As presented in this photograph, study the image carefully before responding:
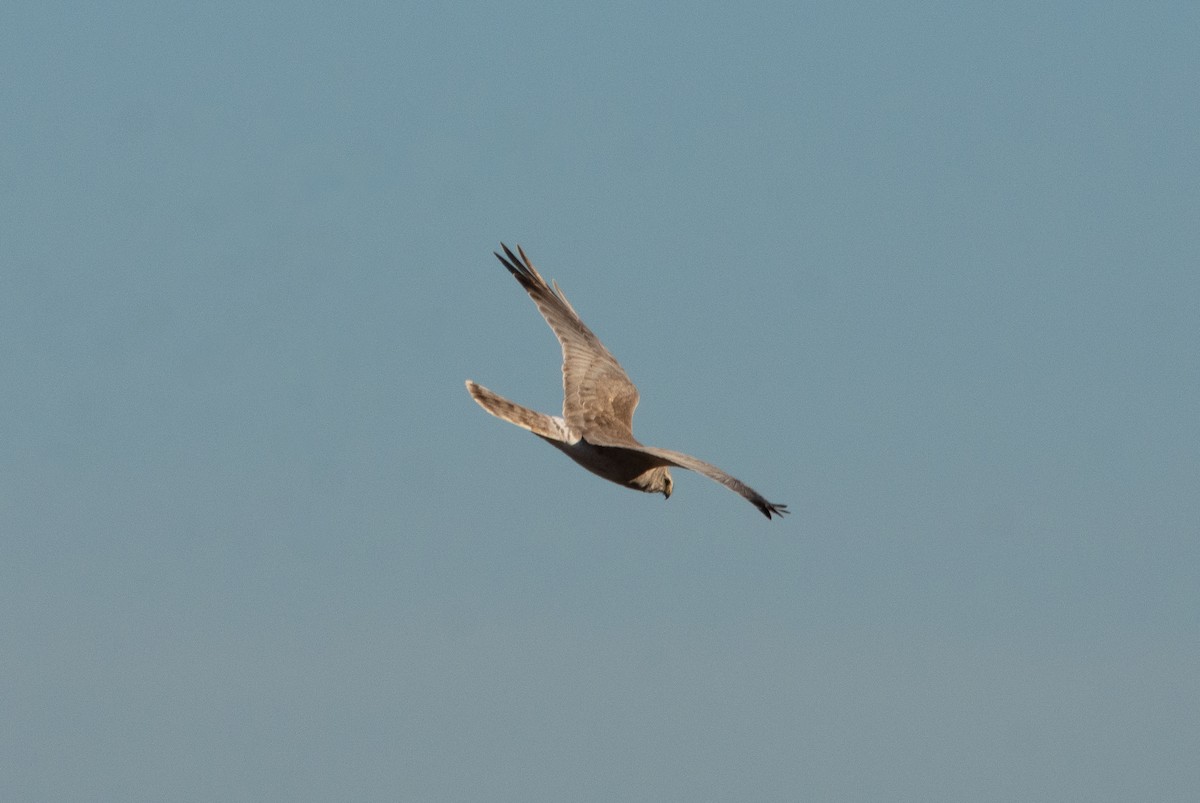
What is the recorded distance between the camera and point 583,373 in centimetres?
3369

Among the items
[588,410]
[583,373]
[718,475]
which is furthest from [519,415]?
[718,475]

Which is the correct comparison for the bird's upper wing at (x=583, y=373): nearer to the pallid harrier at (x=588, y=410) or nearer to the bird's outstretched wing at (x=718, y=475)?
the pallid harrier at (x=588, y=410)

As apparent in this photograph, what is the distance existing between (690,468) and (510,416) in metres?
6.24

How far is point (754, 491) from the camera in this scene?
23812mm

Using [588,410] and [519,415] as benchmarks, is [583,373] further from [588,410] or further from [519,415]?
[519,415]

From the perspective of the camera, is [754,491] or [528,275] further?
[528,275]

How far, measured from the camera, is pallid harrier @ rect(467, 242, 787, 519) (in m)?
29.8

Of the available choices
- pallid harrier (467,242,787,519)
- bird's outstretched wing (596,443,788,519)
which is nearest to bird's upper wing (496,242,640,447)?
pallid harrier (467,242,787,519)

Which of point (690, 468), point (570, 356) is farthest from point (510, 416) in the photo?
point (690, 468)

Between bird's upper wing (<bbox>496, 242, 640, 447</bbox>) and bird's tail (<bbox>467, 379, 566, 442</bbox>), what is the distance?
33 centimetres

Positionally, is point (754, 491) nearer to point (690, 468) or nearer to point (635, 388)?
point (690, 468)

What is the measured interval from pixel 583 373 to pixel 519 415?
10.6ft

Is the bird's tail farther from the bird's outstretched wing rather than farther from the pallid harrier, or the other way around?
the bird's outstretched wing

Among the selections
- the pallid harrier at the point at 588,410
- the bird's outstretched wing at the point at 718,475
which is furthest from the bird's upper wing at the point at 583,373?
the bird's outstretched wing at the point at 718,475
